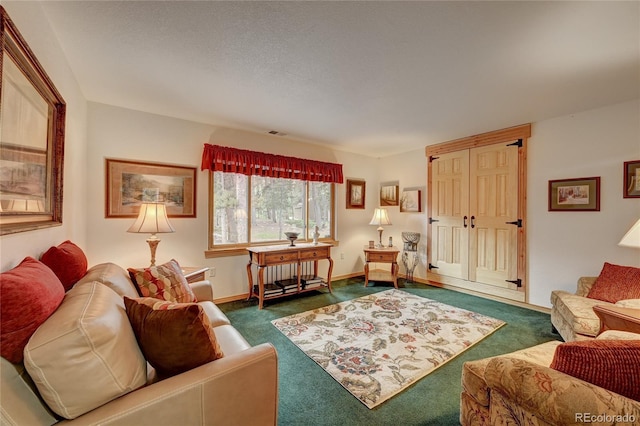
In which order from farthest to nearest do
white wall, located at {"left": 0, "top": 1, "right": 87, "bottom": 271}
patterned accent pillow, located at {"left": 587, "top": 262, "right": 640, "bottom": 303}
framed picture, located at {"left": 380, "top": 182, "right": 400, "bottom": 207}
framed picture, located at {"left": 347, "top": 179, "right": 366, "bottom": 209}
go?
framed picture, located at {"left": 380, "top": 182, "right": 400, "bottom": 207}
framed picture, located at {"left": 347, "top": 179, "right": 366, "bottom": 209}
patterned accent pillow, located at {"left": 587, "top": 262, "right": 640, "bottom": 303}
white wall, located at {"left": 0, "top": 1, "right": 87, "bottom": 271}

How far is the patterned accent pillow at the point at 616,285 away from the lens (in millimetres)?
2273

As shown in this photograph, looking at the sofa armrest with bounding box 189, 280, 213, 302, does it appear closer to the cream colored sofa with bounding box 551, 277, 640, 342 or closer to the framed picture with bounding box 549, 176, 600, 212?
the cream colored sofa with bounding box 551, 277, 640, 342

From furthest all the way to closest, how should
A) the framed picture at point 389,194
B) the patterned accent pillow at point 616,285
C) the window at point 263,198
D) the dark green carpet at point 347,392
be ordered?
1. the framed picture at point 389,194
2. the window at point 263,198
3. the patterned accent pillow at point 616,285
4. the dark green carpet at point 347,392

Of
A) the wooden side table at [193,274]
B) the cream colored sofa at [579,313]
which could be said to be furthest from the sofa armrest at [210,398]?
the cream colored sofa at [579,313]

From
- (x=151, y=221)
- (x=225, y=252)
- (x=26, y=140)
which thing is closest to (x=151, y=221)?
(x=151, y=221)

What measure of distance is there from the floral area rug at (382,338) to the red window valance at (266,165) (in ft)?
6.71

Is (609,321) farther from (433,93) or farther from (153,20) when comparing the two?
(153,20)

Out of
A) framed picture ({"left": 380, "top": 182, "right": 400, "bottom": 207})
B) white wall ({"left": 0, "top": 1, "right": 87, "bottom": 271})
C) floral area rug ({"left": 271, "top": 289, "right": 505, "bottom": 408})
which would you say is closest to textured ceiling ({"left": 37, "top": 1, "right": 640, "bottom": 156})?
white wall ({"left": 0, "top": 1, "right": 87, "bottom": 271})

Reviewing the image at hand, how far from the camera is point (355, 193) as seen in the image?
16.5 feet

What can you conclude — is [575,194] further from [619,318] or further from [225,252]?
A: [225,252]

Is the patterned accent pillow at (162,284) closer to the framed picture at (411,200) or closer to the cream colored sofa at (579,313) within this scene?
the cream colored sofa at (579,313)

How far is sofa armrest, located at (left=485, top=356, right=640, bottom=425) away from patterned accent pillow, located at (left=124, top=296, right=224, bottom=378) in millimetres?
1249

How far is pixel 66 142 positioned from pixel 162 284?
1323 millimetres

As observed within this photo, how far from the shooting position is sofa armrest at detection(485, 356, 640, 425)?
0.82m
